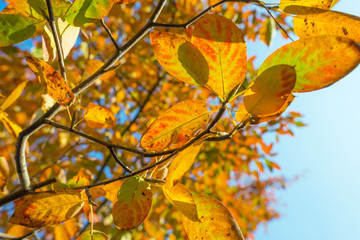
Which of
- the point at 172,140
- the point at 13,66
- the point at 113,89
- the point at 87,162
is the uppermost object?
the point at 113,89

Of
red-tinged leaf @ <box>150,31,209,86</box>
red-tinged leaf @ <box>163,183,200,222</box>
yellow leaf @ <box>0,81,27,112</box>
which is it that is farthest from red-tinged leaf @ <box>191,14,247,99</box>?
yellow leaf @ <box>0,81,27,112</box>

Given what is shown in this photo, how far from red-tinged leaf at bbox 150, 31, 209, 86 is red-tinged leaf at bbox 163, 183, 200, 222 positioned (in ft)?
0.52

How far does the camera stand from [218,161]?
2336mm

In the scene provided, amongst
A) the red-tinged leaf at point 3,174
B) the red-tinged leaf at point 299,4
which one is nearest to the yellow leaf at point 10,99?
the red-tinged leaf at point 3,174

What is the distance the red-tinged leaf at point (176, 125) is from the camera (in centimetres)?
40

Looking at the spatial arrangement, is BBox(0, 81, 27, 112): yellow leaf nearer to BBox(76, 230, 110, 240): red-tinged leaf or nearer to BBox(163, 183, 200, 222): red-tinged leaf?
BBox(76, 230, 110, 240): red-tinged leaf

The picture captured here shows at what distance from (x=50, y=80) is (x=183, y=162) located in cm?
24

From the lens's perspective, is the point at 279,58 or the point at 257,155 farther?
the point at 257,155

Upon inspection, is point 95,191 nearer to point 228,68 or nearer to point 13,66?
point 228,68

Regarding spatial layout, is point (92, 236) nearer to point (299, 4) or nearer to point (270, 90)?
point (270, 90)

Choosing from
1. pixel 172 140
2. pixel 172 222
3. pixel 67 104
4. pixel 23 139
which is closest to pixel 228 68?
pixel 172 140

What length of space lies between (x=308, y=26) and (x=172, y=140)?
10.6 inches

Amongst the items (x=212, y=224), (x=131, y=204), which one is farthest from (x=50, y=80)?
(x=212, y=224)

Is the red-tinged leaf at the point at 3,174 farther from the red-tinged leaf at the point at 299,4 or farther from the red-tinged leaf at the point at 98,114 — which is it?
the red-tinged leaf at the point at 299,4
